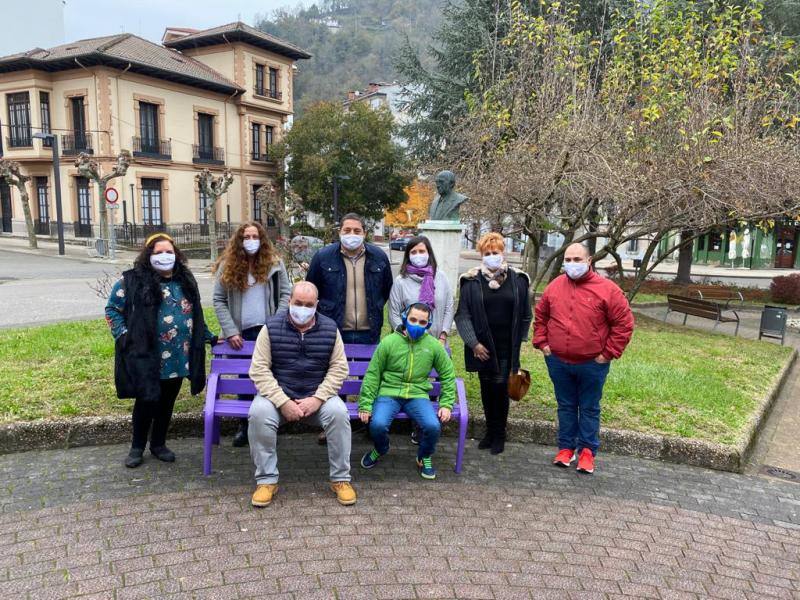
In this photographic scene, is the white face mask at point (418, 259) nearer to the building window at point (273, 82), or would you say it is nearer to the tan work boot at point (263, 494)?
the tan work boot at point (263, 494)

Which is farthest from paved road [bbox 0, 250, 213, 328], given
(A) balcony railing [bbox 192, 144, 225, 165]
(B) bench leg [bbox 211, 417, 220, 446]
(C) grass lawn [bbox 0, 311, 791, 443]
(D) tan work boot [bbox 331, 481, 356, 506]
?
(A) balcony railing [bbox 192, 144, 225, 165]

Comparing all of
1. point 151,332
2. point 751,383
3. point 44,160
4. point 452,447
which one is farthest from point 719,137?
point 44,160

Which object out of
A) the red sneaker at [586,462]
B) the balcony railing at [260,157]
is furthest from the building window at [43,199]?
the red sneaker at [586,462]

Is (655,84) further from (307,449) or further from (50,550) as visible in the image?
(50,550)

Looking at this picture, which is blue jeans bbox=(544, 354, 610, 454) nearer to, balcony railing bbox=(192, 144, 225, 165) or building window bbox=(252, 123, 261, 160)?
balcony railing bbox=(192, 144, 225, 165)

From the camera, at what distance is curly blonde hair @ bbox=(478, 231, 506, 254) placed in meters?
4.86

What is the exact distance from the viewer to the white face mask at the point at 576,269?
4.57 metres

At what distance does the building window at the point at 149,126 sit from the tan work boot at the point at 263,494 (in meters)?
31.2

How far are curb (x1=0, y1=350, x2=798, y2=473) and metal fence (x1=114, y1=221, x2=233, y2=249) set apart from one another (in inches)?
978

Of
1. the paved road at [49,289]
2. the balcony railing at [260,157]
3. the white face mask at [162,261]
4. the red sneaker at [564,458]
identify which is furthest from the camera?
the balcony railing at [260,157]

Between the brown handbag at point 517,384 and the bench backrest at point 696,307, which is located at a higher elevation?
the brown handbag at point 517,384

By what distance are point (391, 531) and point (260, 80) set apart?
38.1m

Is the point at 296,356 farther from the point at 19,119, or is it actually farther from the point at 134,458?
the point at 19,119

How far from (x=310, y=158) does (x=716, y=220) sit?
2520 centimetres
